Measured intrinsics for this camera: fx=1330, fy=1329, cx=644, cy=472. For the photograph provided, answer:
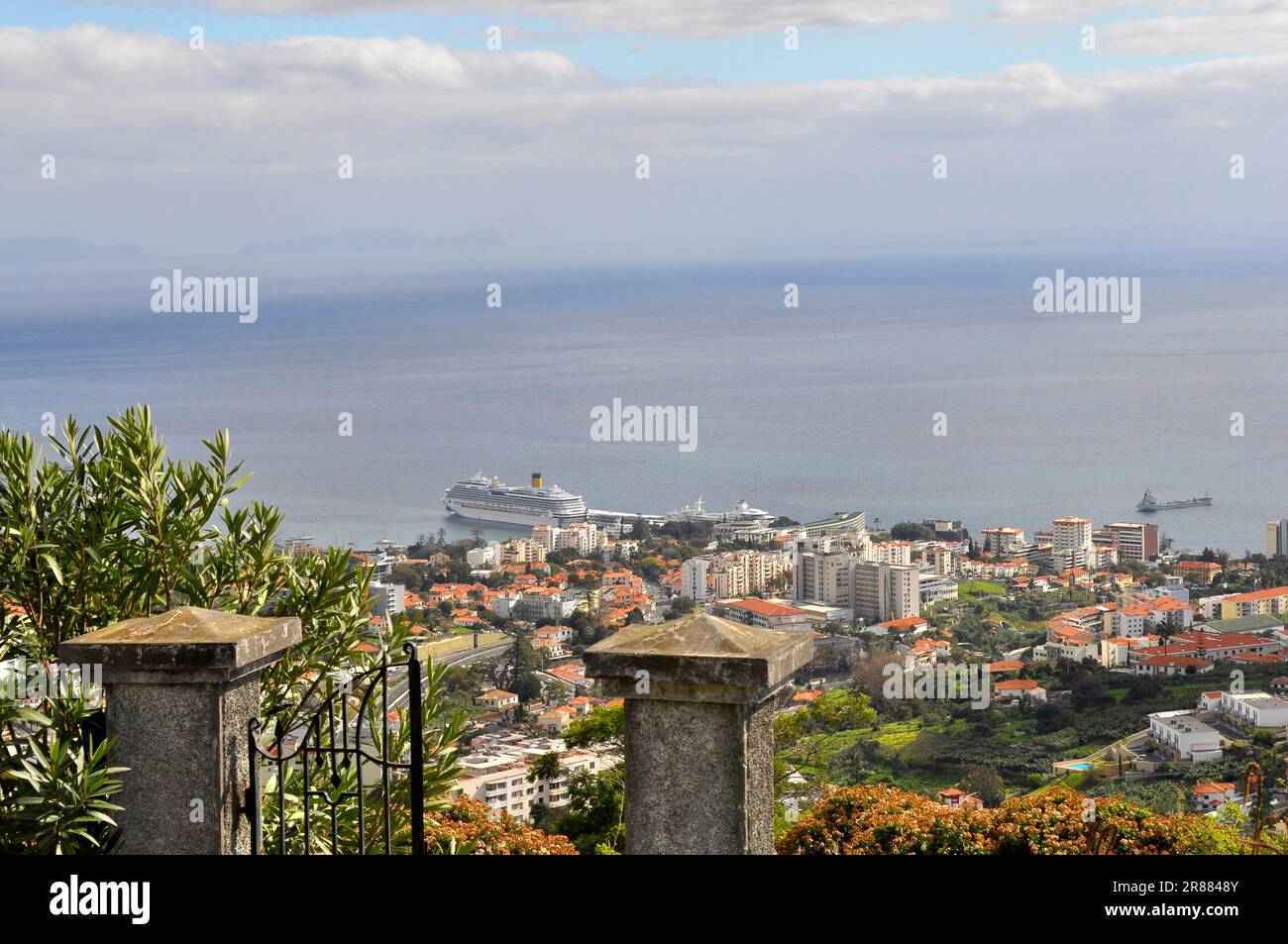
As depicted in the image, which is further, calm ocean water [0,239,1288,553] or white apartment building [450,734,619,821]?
calm ocean water [0,239,1288,553]

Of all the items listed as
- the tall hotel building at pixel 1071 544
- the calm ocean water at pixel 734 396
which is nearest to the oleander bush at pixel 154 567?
the calm ocean water at pixel 734 396

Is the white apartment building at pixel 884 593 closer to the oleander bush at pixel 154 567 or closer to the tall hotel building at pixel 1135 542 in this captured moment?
the tall hotel building at pixel 1135 542

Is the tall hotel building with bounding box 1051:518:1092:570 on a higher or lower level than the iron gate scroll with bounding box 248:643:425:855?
lower

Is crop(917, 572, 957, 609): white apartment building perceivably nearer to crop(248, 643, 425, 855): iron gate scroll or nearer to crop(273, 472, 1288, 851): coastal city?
crop(273, 472, 1288, 851): coastal city

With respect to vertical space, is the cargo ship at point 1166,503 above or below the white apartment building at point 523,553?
below

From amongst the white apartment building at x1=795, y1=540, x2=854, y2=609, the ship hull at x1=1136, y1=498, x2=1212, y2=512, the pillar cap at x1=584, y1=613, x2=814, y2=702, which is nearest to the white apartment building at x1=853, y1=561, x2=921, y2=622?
the white apartment building at x1=795, y1=540, x2=854, y2=609
